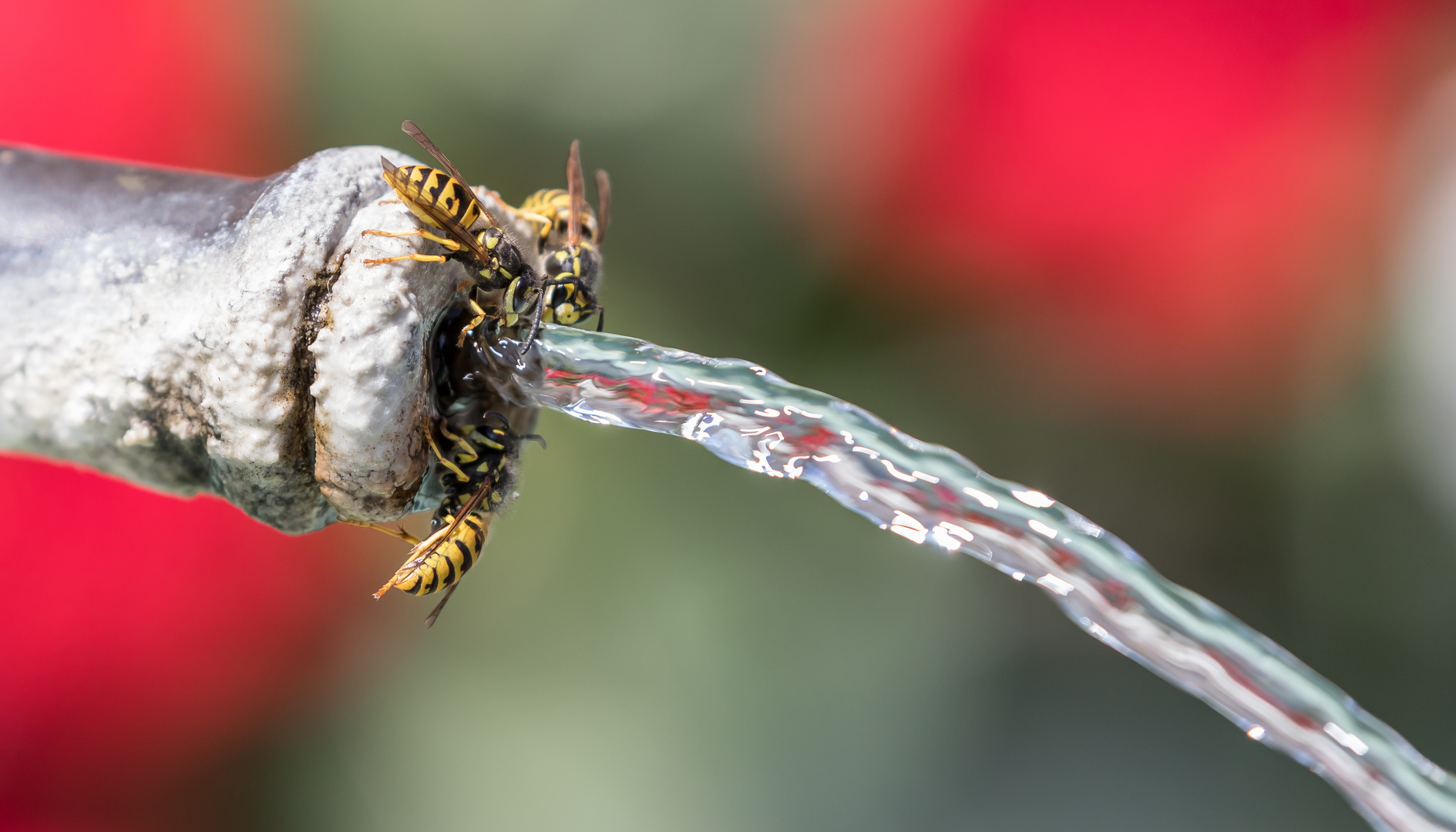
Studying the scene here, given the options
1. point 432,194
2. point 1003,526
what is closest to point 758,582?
point 1003,526

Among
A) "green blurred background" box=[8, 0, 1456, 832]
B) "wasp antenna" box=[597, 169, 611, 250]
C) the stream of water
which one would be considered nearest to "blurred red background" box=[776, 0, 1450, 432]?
"green blurred background" box=[8, 0, 1456, 832]

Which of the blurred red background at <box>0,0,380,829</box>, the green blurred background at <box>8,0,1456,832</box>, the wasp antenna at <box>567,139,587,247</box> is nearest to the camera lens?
the wasp antenna at <box>567,139,587,247</box>

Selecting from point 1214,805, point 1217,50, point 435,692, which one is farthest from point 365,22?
point 1214,805

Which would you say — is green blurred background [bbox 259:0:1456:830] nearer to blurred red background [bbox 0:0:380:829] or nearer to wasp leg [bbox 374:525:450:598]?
blurred red background [bbox 0:0:380:829]

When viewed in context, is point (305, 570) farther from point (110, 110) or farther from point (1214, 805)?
point (1214, 805)

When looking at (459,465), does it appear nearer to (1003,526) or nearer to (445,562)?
(445,562)

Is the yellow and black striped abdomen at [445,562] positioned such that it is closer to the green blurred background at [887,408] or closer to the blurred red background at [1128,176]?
the green blurred background at [887,408]

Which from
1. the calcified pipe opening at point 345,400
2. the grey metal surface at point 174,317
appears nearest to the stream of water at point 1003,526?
the calcified pipe opening at point 345,400
